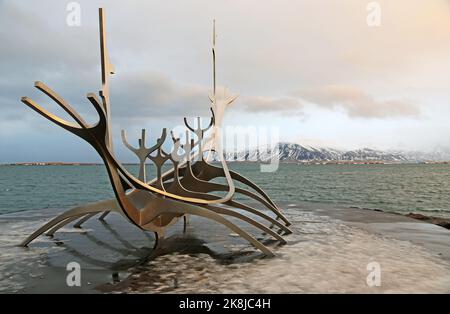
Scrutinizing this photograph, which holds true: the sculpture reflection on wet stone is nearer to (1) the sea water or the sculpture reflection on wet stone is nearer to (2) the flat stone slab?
(2) the flat stone slab

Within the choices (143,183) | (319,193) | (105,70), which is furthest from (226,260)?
(319,193)

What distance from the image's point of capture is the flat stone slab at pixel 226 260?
256 inches

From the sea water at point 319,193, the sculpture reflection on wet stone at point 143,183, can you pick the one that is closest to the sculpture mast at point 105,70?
the sculpture reflection on wet stone at point 143,183

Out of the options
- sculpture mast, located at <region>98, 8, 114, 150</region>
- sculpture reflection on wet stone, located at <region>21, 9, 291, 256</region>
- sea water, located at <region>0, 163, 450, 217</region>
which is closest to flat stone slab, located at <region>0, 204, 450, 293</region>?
sculpture reflection on wet stone, located at <region>21, 9, 291, 256</region>

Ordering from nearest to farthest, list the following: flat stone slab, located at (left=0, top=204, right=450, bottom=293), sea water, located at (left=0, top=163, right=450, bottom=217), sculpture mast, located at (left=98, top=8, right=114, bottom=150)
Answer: flat stone slab, located at (left=0, top=204, right=450, bottom=293), sculpture mast, located at (left=98, top=8, right=114, bottom=150), sea water, located at (left=0, top=163, right=450, bottom=217)

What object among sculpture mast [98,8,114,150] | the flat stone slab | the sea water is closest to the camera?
the flat stone slab

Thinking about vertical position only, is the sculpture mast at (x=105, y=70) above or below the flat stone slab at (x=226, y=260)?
above

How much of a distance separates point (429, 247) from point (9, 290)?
10.2 metres

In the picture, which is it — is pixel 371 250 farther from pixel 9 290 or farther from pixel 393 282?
pixel 9 290

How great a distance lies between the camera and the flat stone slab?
256 inches

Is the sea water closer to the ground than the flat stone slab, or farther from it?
closer to the ground

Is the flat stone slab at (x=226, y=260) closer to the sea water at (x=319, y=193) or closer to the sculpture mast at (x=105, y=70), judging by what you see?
the sculpture mast at (x=105, y=70)
